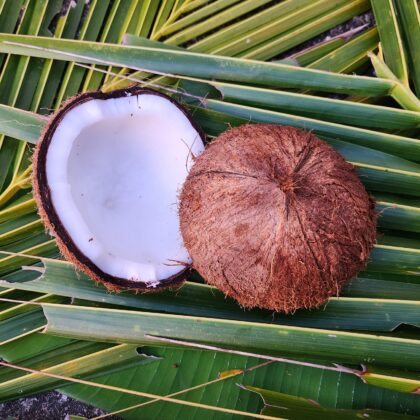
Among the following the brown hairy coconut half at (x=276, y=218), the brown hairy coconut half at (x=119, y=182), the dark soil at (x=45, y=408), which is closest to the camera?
the brown hairy coconut half at (x=276, y=218)

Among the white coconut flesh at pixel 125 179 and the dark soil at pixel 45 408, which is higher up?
the white coconut flesh at pixel 125 179

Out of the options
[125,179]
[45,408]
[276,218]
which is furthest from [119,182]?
[45,408]

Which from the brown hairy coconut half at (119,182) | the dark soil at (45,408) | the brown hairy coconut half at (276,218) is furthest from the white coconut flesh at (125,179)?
the dark soil at (45,408)

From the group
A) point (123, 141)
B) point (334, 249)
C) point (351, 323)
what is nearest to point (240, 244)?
point (334, 249)

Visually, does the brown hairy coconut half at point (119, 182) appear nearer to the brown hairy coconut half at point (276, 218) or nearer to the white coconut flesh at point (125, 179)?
the white coconut flesh at point (125, 179)

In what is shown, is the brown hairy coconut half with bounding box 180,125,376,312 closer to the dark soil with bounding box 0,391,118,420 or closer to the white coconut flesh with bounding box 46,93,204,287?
the white coconut flesh with bounding box 46,93,204,287
